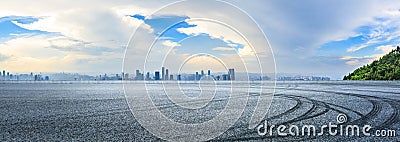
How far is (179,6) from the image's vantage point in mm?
6438

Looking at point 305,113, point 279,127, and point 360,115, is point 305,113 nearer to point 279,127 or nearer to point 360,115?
point 360,115

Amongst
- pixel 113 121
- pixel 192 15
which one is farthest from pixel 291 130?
pixel 113 121

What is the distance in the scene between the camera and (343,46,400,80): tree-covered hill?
31503 millimetres

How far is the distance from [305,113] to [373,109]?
2100 millimetres
